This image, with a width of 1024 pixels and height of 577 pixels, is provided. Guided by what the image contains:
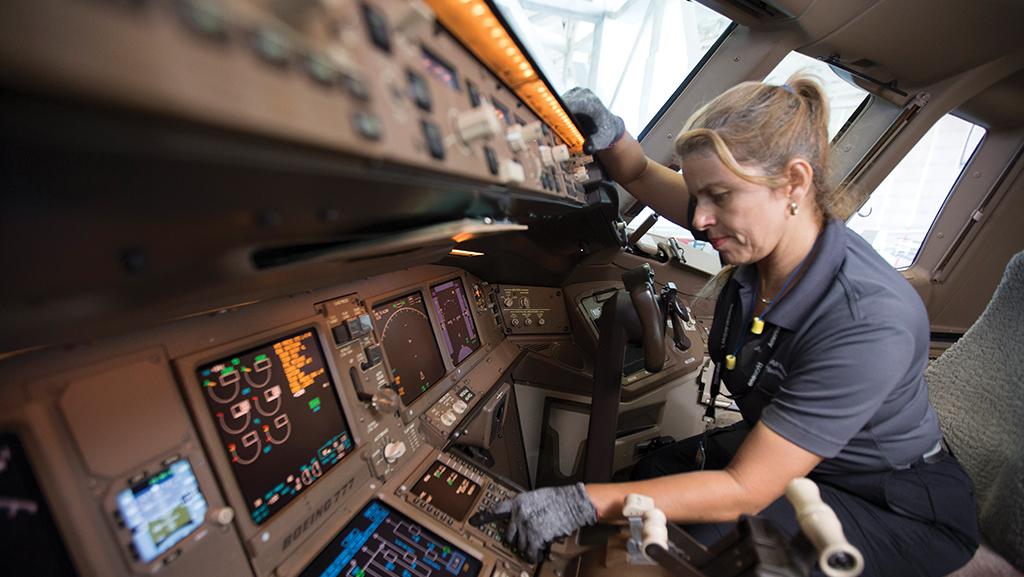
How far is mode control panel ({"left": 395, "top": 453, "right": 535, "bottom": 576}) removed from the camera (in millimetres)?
1016

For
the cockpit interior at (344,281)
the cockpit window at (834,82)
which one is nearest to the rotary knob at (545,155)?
the cockpit interior at (344,281)

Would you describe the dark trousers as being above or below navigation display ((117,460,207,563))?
below

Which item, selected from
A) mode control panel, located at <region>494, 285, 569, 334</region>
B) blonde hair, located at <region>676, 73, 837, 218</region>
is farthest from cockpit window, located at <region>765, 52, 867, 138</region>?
mode control panel, located at <region>494, 285, 569, 334</region>

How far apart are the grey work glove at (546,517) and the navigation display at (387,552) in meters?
0.12

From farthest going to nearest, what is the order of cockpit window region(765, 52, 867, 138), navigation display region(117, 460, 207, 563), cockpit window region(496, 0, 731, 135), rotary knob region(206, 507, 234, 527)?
cockpit window region(765, 52, 867, 138) → cockpit window region(496, 0, 731, 135) → rotary knob region(206, 507, 234, 527) → navigation display region(117, 460, 207, 563)

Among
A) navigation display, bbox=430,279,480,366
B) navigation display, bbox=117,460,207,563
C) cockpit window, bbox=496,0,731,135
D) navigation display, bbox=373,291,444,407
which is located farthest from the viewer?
cockpit window, bbox=496,0,731,135

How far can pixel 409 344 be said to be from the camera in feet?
4.54

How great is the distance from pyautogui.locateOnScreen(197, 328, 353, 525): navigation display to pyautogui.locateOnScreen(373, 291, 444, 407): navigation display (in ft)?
0.84

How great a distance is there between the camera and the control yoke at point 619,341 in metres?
1.48

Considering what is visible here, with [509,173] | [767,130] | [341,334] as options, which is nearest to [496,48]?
[509,173]

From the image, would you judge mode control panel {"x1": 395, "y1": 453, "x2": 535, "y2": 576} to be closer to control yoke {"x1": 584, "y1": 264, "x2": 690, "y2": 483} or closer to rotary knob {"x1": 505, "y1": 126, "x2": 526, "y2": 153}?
control yoke {"x1": 584, "y1": 264, "x2": 690, "y2": 483}

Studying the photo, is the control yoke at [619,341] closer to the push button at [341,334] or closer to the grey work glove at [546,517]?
the grey work glove at [546,517]

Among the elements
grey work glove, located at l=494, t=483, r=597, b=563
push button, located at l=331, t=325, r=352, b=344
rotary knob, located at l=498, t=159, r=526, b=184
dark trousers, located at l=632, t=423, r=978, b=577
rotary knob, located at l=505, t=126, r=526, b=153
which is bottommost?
dark trousers, located at l=632, t=423, r=978, b=577

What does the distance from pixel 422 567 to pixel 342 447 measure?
33cm
